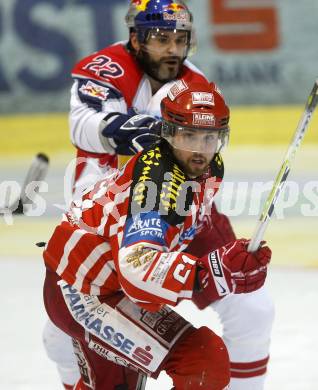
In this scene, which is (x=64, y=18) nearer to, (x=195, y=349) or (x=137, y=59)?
(x=137, y=59)

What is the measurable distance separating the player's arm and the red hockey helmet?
0.62 meters

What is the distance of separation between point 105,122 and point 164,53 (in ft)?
1.32

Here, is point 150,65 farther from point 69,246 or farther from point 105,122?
point 69,246

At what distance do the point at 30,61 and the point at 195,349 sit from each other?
709cm

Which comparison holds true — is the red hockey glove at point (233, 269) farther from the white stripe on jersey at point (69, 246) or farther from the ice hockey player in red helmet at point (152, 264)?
the white stripe on jersey at point (69, 246)

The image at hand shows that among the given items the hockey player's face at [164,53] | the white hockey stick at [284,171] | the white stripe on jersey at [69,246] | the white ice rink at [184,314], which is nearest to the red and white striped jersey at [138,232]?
the white stripe on jersey at [69,246]

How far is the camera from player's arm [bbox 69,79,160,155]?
3.66 m

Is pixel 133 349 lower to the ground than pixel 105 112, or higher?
lower

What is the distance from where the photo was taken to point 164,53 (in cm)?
399

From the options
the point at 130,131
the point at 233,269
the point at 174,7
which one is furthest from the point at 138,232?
the point at 174,7

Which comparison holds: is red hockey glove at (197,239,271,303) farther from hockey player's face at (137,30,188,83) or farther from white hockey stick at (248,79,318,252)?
hockey player's face at (137,30,188,83)

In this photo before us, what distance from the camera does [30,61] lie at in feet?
31.8

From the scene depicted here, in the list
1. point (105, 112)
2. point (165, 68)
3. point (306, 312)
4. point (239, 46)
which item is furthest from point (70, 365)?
point (239, 46)

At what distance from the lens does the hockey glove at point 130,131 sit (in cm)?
361
